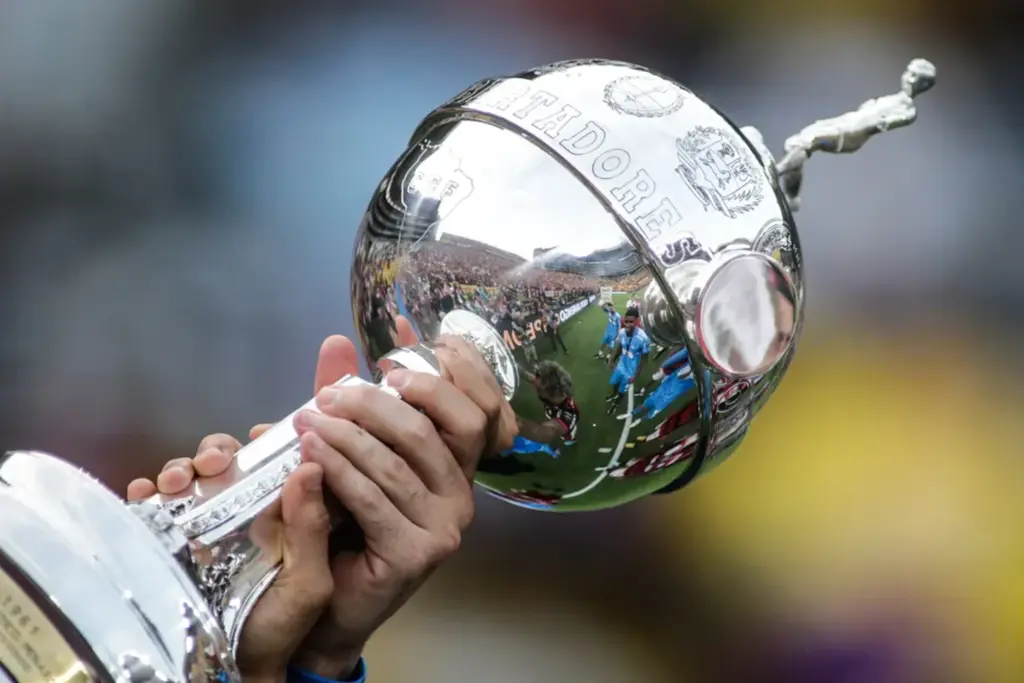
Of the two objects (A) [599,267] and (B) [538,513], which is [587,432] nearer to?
(A) [599,267]

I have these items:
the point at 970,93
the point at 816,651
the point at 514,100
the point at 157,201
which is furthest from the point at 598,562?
the point at 514,100

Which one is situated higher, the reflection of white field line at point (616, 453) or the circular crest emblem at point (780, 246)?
the circular crest emblem at point (780, 246)

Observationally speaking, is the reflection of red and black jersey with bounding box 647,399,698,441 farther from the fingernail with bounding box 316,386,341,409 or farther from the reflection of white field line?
the fingernail with bounding box 316,386,341,409

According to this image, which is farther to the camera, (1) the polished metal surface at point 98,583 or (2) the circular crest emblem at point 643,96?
(2) the circular crest emblem at point 643,96

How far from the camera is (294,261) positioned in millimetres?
1909

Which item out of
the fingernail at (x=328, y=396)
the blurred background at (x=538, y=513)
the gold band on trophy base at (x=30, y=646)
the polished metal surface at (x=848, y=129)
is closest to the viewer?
the gold band on trophy base at (x=30, y=646)

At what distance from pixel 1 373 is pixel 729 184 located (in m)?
1.51

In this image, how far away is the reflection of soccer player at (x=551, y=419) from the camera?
22.9 inches

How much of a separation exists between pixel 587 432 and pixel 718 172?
0.46 feet

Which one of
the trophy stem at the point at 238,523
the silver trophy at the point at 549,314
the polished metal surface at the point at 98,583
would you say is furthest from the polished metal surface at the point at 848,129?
the polished metal surface at the point at 98,583

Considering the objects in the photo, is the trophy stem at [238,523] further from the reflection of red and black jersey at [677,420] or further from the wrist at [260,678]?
the reflection of red and black jersey at [677,420]

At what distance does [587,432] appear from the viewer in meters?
0.59

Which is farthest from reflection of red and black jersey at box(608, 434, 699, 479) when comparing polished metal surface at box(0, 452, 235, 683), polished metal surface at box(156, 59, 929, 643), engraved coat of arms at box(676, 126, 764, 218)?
polished metal surface at box(0, 452, 235, 683)

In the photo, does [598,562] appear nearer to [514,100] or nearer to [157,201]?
[157,201]
